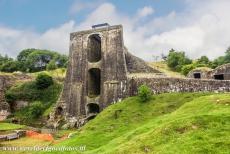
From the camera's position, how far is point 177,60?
69.9m

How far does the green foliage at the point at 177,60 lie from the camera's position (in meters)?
67.8

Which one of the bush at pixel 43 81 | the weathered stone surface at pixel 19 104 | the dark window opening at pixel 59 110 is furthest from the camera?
the bush at pixel 43 81

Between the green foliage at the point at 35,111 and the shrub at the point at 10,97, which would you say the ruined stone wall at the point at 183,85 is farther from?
the shrub at the point at 10,97

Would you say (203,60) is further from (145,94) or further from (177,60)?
(145,94)

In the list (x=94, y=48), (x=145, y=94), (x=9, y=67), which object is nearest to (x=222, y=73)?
(x=145, y=94)

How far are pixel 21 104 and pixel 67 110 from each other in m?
12.1

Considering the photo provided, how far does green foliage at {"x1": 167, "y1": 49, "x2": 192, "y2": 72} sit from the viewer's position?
222 feet

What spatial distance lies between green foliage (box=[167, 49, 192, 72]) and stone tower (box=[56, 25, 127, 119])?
2815 cm

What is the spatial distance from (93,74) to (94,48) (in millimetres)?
3782

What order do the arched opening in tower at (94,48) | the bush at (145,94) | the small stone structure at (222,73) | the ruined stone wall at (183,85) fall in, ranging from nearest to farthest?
the ruined stone wall at (183,85) → the bush at (145,94) → the small stone structure at (222,73) → the arched opening in tower at (94,48)

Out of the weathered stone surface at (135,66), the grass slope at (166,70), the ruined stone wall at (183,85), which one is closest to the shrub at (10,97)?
the weathered stone surface at (135,66)

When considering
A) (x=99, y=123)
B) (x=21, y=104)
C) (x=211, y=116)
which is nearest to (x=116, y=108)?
(x=99, y=123)

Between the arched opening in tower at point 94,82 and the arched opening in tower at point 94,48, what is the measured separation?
1.62 meters

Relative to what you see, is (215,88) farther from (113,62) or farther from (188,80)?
(113,62)
